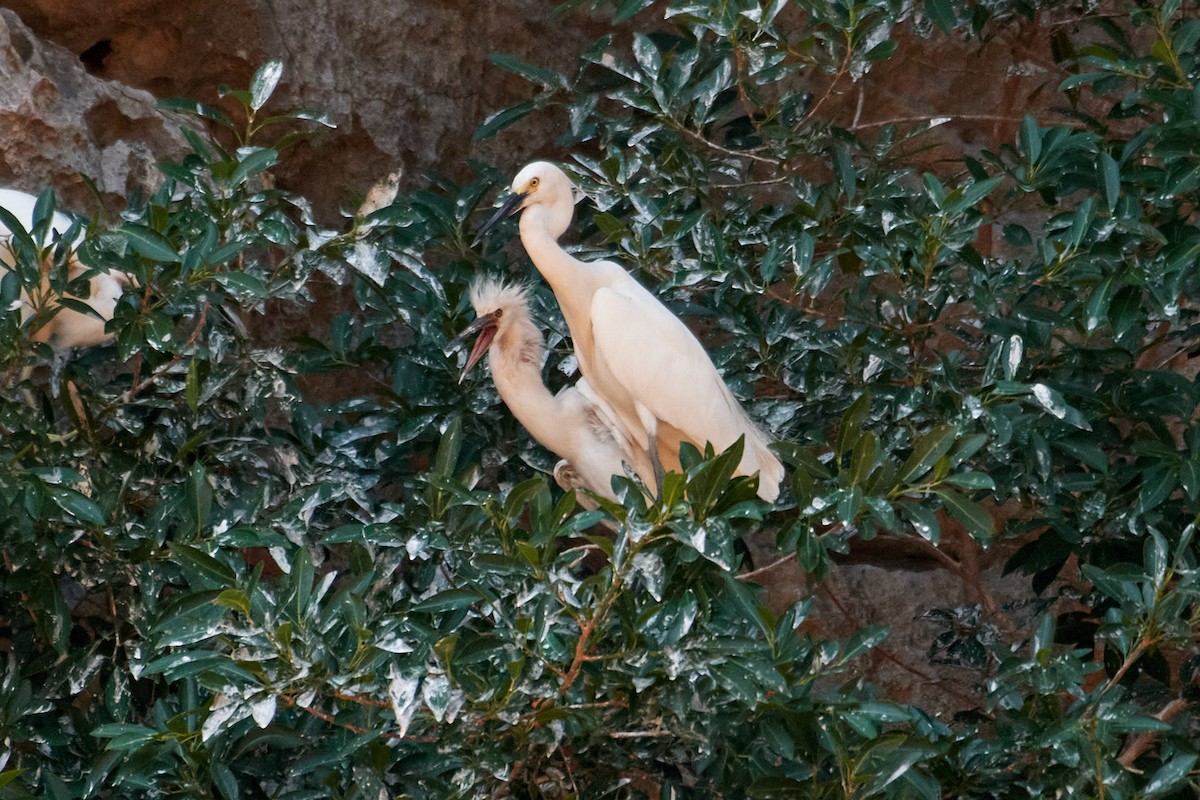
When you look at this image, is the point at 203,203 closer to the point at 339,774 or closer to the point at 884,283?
the point at 339,774

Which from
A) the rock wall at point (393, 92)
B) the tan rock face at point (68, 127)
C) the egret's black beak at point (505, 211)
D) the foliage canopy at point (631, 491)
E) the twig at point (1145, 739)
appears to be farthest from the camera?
the rock wall at point (393, 92)

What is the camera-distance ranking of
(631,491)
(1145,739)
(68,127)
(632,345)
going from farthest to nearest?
(68,127) < (632,345) < (1145,739) < (631,491)

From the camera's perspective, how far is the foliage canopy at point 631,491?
5.90 feet

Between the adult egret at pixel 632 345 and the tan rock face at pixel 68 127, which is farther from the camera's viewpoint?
the tan rock face at pixel 68 127

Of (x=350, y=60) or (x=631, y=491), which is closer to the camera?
(x=631, y=491)

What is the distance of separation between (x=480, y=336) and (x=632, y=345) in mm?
286

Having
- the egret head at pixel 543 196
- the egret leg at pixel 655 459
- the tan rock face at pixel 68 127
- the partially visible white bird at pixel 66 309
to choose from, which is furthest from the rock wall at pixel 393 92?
the egret leg at pixel 655 459

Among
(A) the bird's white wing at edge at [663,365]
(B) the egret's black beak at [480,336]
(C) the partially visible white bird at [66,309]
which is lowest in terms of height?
(A) the bird's white wing at edge at [663,365]

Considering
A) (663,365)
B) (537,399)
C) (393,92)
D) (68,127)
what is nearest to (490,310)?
(537,399)

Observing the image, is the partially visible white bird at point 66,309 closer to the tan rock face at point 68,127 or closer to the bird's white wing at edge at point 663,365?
the tan rock face at point 68,127

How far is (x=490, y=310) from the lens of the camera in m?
2.76

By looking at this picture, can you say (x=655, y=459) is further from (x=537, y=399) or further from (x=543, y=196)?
(x=543, y=196)

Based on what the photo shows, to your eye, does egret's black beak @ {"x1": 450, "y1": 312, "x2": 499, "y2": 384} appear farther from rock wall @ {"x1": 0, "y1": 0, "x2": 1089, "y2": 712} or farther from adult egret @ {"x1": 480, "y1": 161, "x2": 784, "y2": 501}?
rock wall @ {"x1": 0, "y1": 0, "x2": 1089, "y2": 712}

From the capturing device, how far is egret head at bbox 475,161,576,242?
2.80 m
